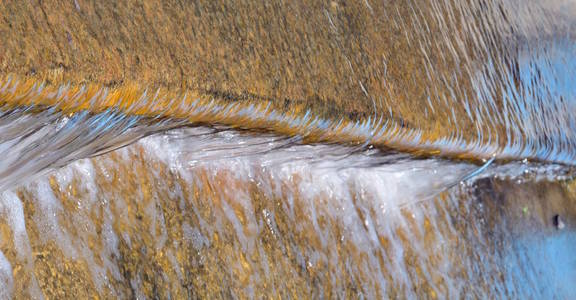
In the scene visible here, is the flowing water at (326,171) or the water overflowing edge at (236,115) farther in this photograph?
the flowing water at (326,171)

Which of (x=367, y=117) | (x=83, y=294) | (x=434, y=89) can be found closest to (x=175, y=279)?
(x=83, y=294)

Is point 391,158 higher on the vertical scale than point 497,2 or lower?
lower

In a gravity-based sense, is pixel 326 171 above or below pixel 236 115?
below

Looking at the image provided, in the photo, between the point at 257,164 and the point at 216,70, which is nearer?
the point at 216,70

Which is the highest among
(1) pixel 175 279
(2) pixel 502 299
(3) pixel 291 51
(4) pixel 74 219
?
(3) pixel 291 51

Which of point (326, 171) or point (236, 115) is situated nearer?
point (236, 115)

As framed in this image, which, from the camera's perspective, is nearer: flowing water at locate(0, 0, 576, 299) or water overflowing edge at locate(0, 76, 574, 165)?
water overflowing edge at locate(0, 76, 574, 165)

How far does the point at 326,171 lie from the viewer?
3082mm

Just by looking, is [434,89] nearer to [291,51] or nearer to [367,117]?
[367,117]

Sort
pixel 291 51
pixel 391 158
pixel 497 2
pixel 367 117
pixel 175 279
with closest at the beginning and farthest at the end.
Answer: pixel 175 279
pixel 291 51
pixel 367 117
pixel 391 158
pixel 497 2

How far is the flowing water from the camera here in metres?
2.29

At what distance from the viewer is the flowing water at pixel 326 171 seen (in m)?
2.29

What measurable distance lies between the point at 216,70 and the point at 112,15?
13.7 inches

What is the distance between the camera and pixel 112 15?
2.35 m
